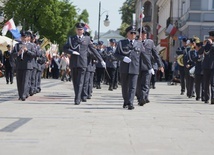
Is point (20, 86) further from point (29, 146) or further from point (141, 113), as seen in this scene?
point (29, 146)

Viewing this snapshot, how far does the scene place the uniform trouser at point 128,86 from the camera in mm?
14242

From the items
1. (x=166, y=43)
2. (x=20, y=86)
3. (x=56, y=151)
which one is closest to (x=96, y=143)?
(x=56, y=151)

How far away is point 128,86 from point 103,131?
4.98m

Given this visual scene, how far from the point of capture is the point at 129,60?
14320 millimetres

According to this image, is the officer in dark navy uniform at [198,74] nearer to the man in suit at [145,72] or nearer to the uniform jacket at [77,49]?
the man in suit at [145,72]

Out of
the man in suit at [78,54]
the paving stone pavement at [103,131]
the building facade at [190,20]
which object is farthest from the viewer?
the building facade at [190,20]

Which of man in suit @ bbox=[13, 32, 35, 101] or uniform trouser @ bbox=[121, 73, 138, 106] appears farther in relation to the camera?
man in suit @ bbox=[13, 32, 35, 101]

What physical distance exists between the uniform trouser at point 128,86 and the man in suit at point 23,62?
11.2 feet

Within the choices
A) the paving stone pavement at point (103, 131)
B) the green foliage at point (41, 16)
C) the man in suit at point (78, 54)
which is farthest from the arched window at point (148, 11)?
the paving stone pavement at point (103, 131)

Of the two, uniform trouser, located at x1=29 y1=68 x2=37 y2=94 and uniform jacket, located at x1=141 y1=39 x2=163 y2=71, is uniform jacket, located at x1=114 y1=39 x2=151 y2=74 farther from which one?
uniform trouser, located at x1=29 y1=68 x2=37 y2=94

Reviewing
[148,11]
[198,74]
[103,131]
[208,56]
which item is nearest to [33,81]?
[198,74]

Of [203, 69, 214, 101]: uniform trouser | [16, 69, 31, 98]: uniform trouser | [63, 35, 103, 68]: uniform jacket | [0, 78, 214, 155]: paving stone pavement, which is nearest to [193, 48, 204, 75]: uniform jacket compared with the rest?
[203, 69, 214, 101]: uniform trouser

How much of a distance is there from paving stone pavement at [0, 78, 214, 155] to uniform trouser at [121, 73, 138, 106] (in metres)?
0.30

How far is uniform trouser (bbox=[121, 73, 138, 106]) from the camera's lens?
46.7 ft
